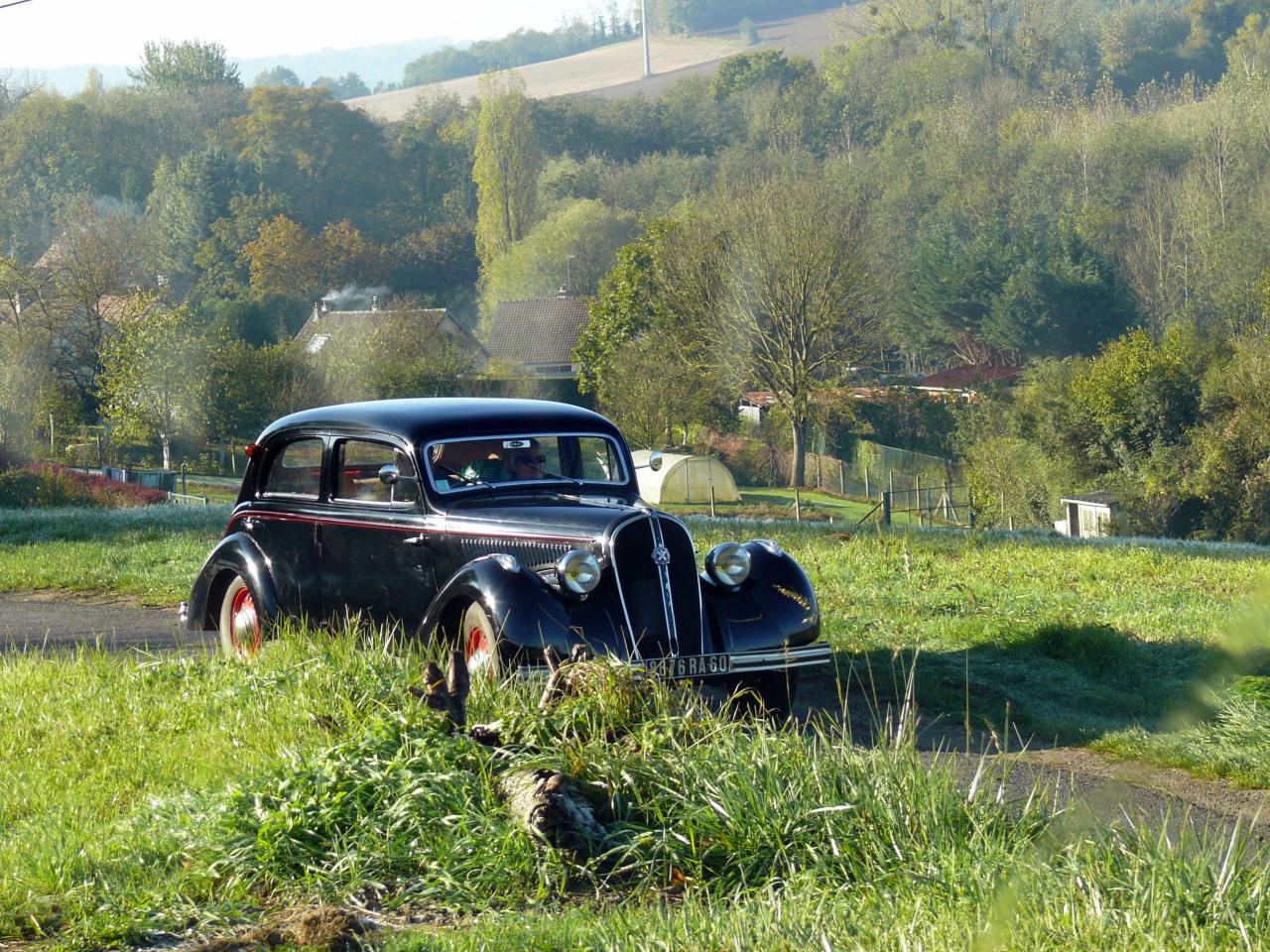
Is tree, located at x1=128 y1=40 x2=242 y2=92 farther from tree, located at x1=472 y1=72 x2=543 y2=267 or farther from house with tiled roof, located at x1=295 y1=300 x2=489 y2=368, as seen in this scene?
house with tiled roof, located at x1=295 y1=300 x2=489 y2=368

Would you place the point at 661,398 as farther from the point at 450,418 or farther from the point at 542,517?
the point at 542,517

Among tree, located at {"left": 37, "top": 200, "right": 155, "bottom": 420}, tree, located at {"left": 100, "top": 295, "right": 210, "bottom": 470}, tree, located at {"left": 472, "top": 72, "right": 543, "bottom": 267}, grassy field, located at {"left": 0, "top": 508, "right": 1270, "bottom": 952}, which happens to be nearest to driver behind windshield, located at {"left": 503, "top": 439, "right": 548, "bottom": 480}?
grassy field, located at {"left": 0, "top": 508, "right": 1270, "bottom": 952}

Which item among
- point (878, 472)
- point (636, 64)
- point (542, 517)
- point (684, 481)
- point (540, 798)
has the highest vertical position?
point (636, 64)

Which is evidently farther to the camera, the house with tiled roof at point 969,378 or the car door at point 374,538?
the house with tiled roof at point 969,378

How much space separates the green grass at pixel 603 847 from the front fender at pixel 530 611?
77 cm

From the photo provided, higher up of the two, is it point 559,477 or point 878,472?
point 559,477

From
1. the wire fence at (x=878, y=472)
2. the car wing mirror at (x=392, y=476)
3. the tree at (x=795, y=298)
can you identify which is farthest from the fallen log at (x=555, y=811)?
the tree at (x=795, y=298)

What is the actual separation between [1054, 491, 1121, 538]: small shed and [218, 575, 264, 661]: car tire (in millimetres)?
32664

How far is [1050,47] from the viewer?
10838cm

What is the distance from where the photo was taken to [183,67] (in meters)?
120

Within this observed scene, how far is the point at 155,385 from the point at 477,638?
45760 millimetres

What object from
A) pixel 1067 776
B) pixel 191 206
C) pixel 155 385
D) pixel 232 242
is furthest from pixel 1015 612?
pixel 191 206

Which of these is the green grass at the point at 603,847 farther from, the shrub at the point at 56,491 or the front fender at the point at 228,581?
the shrub at the point at 56,491

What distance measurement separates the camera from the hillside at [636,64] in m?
142
